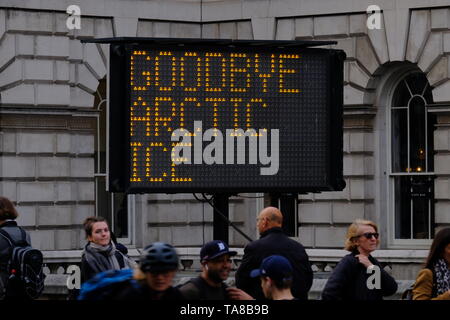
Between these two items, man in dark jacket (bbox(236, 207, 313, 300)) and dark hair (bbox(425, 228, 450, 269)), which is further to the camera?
man in dark jacket (bbox(236, 207, 313, 300))

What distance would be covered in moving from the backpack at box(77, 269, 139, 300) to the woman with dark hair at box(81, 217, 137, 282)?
4.94 meters

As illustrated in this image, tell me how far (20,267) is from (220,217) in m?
2.33

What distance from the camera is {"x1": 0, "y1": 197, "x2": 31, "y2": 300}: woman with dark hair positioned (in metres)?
16.8

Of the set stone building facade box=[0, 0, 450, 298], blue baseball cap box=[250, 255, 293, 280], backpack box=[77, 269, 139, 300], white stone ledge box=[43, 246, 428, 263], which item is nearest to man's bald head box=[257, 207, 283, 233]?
blue baseball cap box=[250, 255, 293, 280]

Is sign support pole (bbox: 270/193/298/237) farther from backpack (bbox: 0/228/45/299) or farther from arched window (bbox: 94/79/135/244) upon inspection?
backpack (bbox: 0/228/45/299)

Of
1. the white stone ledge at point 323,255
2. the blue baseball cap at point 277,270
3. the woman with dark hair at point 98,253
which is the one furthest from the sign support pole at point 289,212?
the blue baseball cap at point 277,270

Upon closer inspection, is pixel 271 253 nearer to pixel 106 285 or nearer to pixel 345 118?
pixel 106 285

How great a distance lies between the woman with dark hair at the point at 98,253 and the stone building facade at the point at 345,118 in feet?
36.1

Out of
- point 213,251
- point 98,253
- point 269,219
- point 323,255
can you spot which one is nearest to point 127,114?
point 98,253

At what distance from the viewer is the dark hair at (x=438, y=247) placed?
1395 cm

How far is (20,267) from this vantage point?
16812 millimetres

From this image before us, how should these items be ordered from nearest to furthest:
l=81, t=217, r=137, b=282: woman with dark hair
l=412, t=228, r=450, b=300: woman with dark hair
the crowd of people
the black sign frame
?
1. the crowd of people
2. l=412, t=228, r=450, b=300: woman with dark hair
3. l=81, t=217, r=137, b=282: woman with dark hair
4. the black sign frame
